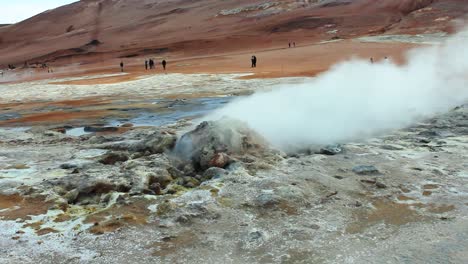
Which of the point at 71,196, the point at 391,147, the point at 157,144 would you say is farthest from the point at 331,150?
the point at 71,196

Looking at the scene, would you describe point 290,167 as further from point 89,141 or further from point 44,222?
point 89,141

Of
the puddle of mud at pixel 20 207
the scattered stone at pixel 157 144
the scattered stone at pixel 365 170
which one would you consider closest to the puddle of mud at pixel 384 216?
the scattered stone at pixel 365 170

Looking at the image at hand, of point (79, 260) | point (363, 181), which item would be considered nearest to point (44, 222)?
point (79, 260)

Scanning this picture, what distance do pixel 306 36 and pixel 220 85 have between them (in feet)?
121

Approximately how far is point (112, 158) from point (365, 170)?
388 cm

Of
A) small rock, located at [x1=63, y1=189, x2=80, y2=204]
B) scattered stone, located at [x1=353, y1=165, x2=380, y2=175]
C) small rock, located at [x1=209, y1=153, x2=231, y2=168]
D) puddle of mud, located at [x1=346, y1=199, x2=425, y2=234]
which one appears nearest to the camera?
puddle of mud, located at [x1=346, y1=199, x2=425, y2=234]

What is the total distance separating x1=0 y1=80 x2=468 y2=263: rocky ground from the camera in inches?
179

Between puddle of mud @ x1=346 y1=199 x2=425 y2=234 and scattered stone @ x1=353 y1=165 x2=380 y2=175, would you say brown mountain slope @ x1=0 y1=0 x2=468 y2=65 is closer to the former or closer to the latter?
scattered stone @ x1=353 y1=165 x2=380 y2=175

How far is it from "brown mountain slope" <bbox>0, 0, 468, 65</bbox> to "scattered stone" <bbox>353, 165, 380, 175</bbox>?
44661mm

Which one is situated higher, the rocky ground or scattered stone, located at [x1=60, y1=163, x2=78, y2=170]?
scattered stone, located at [x1=60, y1=163, x2=78, y2=170]

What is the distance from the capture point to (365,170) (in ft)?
22.2

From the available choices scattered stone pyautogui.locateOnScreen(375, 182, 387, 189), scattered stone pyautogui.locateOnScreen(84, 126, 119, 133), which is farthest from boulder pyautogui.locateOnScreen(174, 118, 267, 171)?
scattered stone pyautogui.locateOnScreen(84, 126, 119, 133)

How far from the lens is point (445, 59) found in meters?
15.8

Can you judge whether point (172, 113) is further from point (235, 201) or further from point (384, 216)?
point (384, 216)
